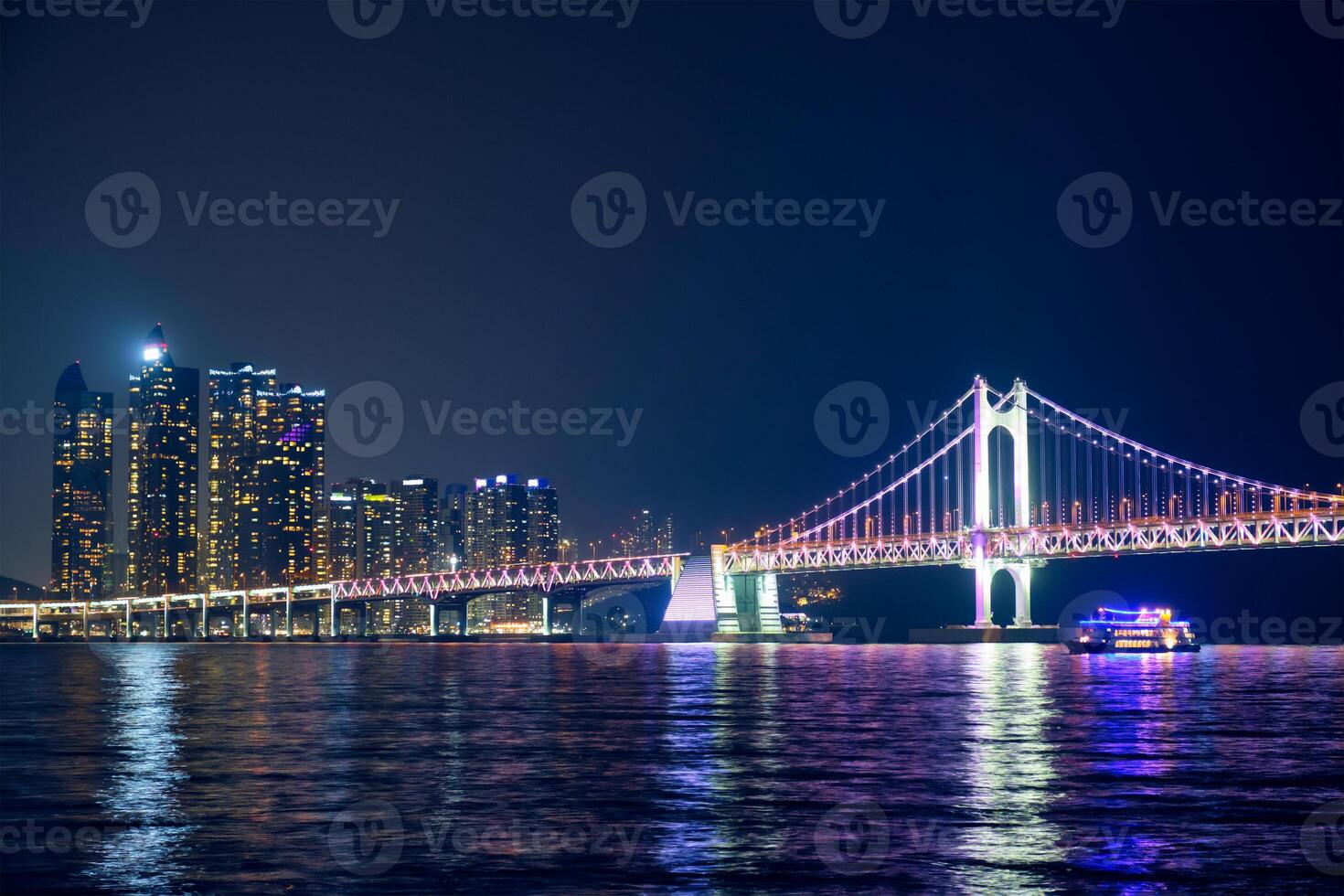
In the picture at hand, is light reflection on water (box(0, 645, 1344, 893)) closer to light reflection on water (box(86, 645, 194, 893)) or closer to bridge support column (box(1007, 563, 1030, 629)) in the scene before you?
light reflection on water (box(86, 645, 194, 893))

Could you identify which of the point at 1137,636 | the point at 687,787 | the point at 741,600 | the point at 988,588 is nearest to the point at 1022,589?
the point at 988,588

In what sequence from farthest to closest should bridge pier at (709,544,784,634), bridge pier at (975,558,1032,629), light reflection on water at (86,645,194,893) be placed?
bridge pier at (709,544,784,634) < bridge pier at (975,558,1032,629) < light reflection on water at (86,645,194,893)

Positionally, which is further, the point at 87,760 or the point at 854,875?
the point at 87,760

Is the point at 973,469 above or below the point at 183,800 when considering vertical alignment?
above

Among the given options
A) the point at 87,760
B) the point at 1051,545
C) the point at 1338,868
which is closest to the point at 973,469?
the point at 1051,545

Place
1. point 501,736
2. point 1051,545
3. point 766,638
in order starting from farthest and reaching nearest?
1. point 766,638
2. point 1051,545
3. point 501,736

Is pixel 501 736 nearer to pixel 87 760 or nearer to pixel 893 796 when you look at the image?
pixel 87 760

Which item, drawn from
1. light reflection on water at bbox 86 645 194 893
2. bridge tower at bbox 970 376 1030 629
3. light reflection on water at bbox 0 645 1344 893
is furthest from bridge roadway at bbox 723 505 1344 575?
light reflection on water at bbox 86 645 194 893
